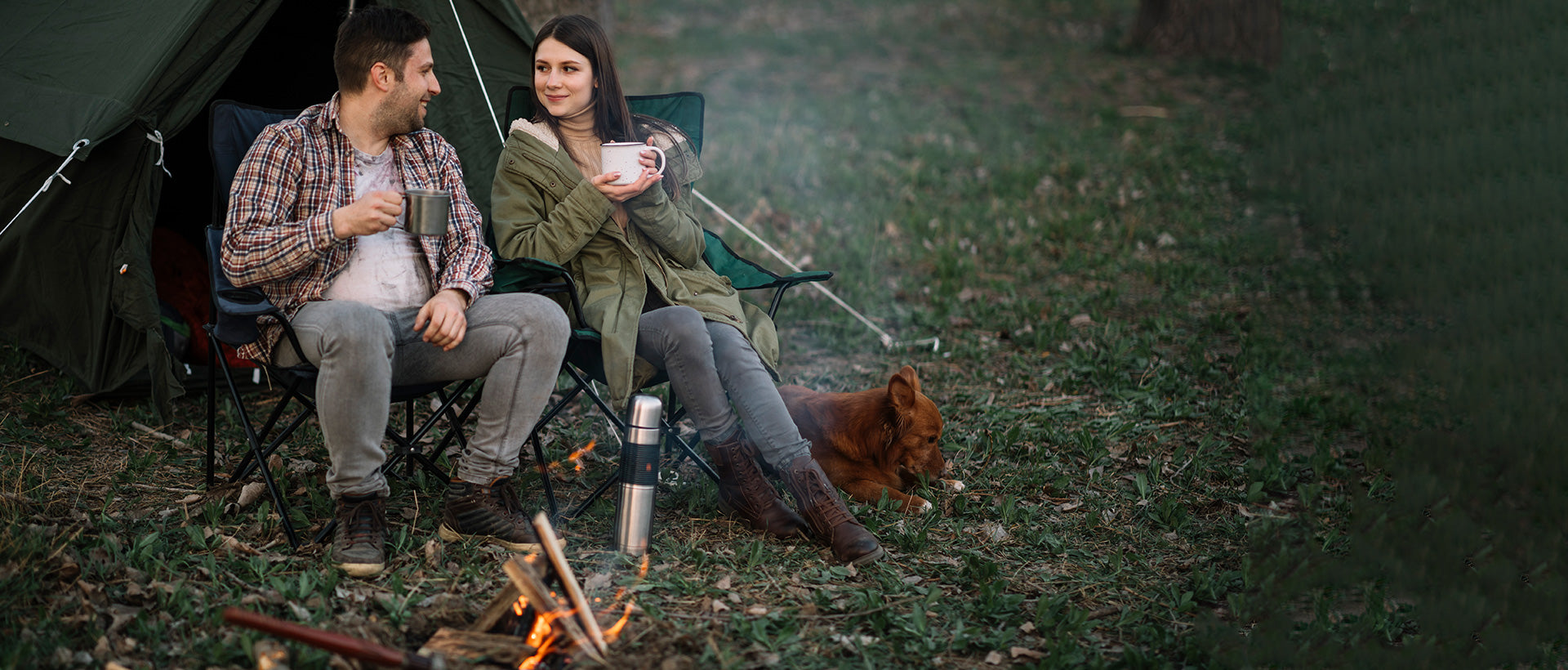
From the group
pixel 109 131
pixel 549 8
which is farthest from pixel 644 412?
pixel 549 8

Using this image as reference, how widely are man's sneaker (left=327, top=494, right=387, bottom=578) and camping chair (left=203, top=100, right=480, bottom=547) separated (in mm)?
126

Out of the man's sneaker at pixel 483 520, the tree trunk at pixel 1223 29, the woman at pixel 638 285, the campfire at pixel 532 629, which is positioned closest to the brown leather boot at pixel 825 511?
the woman at pixel 638 285

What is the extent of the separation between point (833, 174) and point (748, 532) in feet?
15.2

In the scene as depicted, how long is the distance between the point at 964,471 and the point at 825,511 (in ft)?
2.77

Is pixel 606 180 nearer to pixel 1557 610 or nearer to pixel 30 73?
pixel 30 73

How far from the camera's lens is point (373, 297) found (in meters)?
2.89

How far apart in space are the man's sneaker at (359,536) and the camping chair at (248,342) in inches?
4.9

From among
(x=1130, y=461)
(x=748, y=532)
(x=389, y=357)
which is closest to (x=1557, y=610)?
(x=1130, y=461)

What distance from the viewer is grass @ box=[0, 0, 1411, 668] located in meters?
2.56

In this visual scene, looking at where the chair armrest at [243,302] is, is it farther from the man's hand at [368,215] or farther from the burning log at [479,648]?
the burning log at [479,648]

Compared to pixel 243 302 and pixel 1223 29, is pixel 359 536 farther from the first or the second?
pixel 1223 29

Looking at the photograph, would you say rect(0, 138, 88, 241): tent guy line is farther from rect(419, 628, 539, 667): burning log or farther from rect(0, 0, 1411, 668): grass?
rect(419, 628, 539, 667): burning log

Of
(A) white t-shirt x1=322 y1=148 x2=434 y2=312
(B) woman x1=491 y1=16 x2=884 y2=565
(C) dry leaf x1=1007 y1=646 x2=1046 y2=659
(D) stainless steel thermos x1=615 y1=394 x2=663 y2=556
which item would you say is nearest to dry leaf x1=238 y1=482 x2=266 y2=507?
(A) white t-shirt x1=322 y1=148 x2=434 y2=312

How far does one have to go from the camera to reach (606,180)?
3016 mm
